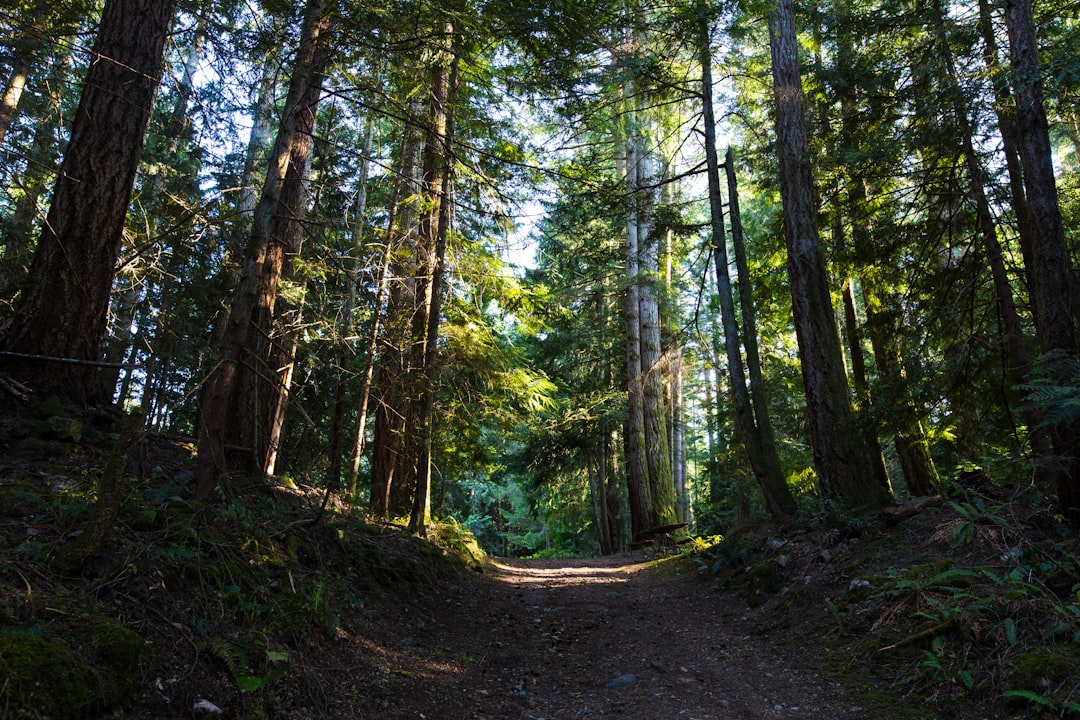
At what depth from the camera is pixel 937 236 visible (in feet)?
29.0

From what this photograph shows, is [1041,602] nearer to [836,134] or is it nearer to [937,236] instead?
[937,236]

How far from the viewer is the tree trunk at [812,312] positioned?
7.79 meters

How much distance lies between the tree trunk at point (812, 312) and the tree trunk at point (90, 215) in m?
7.88

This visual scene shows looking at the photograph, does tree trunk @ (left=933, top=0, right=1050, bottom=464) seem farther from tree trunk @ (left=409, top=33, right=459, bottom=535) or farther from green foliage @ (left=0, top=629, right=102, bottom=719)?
green foliage @ (left=0, top=629, right=102, bottom=719)

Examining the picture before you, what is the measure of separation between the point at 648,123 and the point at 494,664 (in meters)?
11.8

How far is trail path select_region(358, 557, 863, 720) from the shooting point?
4211mm

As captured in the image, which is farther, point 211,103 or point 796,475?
point 796,475

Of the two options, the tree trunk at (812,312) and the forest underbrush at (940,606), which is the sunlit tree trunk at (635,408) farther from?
the forest underbrush at (940,606)

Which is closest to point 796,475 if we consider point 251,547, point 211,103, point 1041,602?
point 1041,602

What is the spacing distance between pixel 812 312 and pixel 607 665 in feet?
18.1

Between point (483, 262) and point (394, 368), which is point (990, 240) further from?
point (394, 368)

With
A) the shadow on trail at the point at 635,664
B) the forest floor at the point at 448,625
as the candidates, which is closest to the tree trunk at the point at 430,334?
the shadow on trail at the point at 635,664

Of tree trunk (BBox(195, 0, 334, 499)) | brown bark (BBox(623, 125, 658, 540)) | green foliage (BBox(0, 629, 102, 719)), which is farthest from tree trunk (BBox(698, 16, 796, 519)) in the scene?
green foliage (BBox(0, 629, 102, 719))

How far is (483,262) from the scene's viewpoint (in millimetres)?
10719
